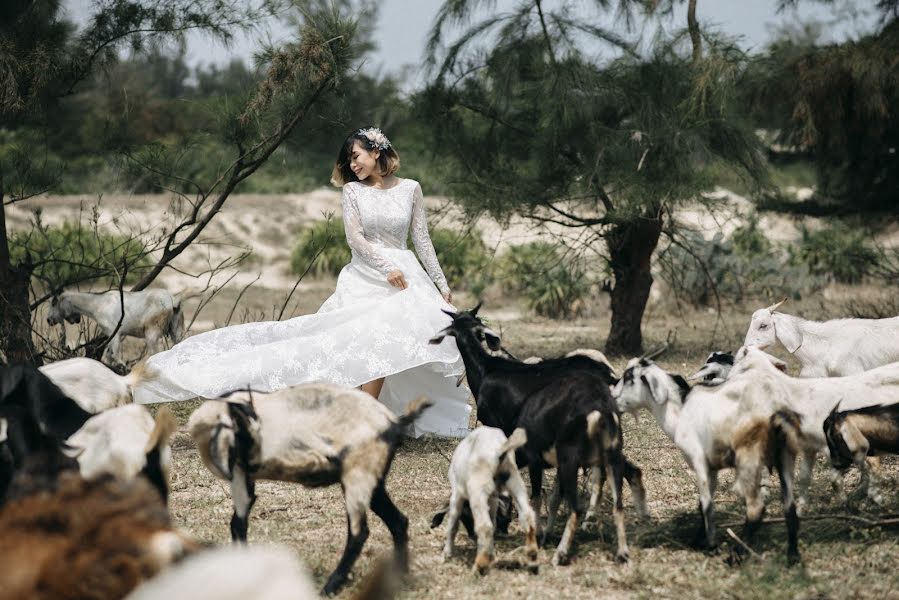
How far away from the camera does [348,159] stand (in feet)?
22.6

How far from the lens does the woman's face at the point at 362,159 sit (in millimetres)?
6781

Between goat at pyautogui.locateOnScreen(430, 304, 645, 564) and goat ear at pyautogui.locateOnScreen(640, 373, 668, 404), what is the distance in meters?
0.20

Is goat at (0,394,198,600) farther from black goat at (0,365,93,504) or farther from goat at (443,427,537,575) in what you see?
goat at (443,427,537,575)

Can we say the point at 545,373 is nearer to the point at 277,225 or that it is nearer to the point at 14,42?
the point at 14,42

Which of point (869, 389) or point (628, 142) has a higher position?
point (628, 142)

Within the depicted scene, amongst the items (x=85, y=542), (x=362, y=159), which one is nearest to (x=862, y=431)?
(x=85, y=542)

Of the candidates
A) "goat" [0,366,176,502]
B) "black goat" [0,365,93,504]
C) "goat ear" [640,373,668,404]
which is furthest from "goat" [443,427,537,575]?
"black goat" [0,365,93,504]

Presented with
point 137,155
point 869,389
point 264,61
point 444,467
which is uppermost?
point 264,61

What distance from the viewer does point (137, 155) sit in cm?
871

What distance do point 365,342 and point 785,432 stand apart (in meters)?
2.93

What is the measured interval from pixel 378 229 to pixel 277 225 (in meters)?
19.6

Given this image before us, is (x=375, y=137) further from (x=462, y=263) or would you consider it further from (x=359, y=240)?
(x=462, y=263)

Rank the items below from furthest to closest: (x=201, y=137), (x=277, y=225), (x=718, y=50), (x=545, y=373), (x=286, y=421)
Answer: (x=277, y=225) → (x=718, y=50) → (x=201, y=137) → (x=545, y=373) → (x=286, y=421)

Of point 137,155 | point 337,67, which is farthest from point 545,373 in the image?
point 137,155
